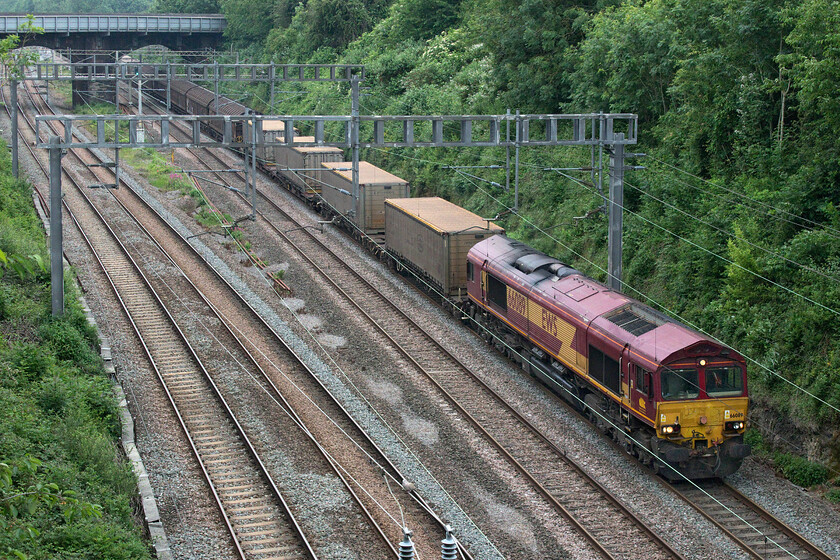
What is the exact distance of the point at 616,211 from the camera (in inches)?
950

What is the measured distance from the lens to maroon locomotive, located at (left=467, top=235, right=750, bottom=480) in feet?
59.7

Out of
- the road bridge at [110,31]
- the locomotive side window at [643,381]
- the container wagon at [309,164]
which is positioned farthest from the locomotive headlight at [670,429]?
the road bridge at [110,31]

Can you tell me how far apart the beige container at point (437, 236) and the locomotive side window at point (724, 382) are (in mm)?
11569

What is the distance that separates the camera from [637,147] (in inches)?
1282

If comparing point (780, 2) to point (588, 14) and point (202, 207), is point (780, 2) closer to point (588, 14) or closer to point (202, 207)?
point (588, 14)

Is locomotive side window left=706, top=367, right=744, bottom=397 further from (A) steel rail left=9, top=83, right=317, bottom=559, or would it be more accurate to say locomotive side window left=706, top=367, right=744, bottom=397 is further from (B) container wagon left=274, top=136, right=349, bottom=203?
(B) container wagon left=274, top=136, right=349, bottom=203

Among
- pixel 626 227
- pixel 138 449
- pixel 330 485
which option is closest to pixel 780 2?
pixel 626 227

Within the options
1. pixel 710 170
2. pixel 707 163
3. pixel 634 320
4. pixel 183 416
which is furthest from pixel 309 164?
pixel 634 320

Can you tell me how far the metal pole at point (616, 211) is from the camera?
23.7 metres

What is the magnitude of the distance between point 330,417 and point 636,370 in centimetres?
725

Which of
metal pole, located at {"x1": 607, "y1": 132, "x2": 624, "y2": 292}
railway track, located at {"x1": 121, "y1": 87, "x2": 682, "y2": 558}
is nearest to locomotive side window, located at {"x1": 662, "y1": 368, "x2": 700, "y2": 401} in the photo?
railway track, located at {"x1": 121, "y1": 87, "x2": 682, "y2": 558}

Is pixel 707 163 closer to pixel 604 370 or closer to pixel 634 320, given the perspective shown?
pixel 634 320

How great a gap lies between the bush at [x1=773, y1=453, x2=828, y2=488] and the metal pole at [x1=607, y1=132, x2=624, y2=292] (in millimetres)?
6188

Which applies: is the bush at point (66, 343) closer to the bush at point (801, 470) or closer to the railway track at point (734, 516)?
the railway track at point (734, 516)
